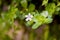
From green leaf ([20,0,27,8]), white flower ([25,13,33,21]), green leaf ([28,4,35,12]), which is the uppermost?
green leaf ([20,0,27,8])

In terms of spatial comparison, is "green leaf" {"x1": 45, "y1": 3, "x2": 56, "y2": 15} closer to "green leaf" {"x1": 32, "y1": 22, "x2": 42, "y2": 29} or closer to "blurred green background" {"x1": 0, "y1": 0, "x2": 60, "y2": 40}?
"blurred green background" {"x1": 0, "y1": 0, "x2": 60, "y2": 40}

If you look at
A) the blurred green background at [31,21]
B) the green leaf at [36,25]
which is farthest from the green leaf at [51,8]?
the green leaf at [36,25]

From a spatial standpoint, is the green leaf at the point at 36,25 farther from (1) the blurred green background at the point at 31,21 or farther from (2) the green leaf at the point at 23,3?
(2) the green leaf at the point at 23,3

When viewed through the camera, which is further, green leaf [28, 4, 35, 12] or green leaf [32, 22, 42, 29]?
green leaf [28, 4, 35, 12]

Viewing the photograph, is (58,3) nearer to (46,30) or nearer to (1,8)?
(46,30)

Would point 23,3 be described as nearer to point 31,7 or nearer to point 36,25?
point 31,7

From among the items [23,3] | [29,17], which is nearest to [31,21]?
[29,17]

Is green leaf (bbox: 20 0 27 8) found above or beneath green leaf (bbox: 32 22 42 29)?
above

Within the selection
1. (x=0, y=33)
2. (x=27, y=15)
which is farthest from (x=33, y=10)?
(x=0, y=33)

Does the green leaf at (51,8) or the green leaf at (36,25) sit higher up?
the green leaf at (51,8)

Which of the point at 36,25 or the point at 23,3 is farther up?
the point at 23,3

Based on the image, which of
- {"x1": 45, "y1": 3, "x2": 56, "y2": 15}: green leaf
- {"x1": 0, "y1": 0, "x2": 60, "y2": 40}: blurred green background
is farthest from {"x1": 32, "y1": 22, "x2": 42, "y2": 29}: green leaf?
{"x1": 45, "y1": 3, "x2": 56, "y2": 15}: green leaf
